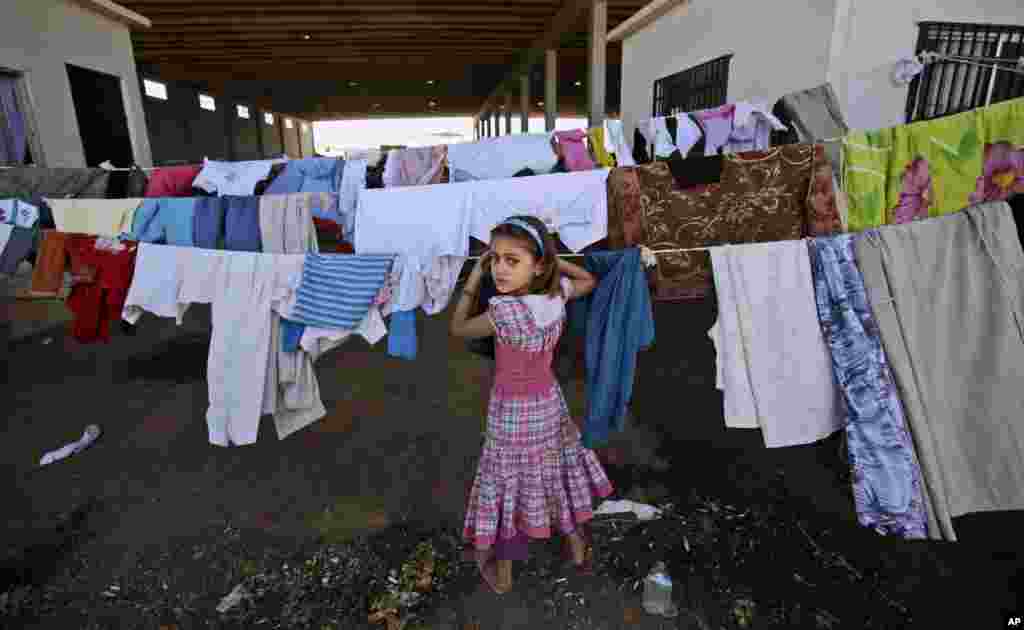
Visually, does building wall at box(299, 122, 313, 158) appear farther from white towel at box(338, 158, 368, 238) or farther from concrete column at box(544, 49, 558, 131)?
white towel at box(338, 158, 368, 238)

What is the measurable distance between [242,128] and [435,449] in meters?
18.9

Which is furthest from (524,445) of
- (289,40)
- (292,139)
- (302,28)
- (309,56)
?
(292,139)

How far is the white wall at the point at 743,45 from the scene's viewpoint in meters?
4.86

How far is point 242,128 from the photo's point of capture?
1828 cm

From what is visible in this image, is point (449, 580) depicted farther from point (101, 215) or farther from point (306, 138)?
point (306, 138)

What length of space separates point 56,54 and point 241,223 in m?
6.21

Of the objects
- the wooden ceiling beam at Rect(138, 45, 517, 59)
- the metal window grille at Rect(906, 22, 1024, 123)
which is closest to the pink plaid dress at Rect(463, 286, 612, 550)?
the metal window grille at Rect(906, 22, 1024, 123)

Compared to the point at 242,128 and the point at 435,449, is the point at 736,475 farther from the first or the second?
the point at 242,128

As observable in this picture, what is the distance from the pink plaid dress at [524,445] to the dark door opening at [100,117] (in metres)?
8.63

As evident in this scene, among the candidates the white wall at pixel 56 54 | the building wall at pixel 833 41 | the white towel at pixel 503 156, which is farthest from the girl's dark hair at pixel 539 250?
the white wall at pixel 56 54

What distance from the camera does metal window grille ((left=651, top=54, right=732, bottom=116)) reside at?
6.45 meters

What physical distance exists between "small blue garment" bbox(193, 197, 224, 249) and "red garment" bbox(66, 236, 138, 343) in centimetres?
69

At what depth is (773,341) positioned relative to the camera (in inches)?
87.0

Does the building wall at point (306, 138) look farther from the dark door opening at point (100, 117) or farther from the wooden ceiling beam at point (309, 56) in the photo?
the dark door opening at point (100, 117)
